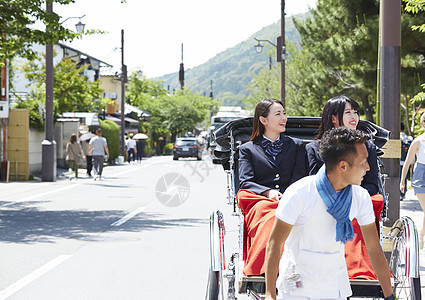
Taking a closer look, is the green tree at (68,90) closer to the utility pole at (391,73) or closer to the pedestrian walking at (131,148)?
the pedestrian walking at (131,148)

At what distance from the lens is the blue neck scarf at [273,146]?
5.96 metres

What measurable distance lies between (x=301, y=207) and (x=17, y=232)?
8.91 metres

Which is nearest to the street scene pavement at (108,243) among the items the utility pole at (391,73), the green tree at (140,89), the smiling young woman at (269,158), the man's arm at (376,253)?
the smiling young woman at (269,158)

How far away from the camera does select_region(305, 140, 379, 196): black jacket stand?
215 inches

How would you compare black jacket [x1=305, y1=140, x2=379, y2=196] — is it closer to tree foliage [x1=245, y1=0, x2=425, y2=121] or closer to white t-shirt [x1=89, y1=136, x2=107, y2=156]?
tree foliage [x1=245, y1=0, x2=425, y2=121]

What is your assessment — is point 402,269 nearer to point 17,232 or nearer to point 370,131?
point 370,131

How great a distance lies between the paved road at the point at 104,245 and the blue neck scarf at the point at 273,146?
1803 mm

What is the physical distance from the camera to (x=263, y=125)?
19.8 ft

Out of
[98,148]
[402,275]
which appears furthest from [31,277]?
[98,148]

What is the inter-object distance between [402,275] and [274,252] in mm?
2056

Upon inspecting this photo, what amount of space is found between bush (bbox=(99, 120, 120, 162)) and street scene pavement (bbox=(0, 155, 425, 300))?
20.5 metres

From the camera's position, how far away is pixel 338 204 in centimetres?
347

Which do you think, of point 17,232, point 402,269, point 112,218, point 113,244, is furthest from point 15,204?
point 402,269

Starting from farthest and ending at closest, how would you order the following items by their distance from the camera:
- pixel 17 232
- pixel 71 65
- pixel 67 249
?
pixel 71 65 < pixel 17 232 < pixel 67 249
